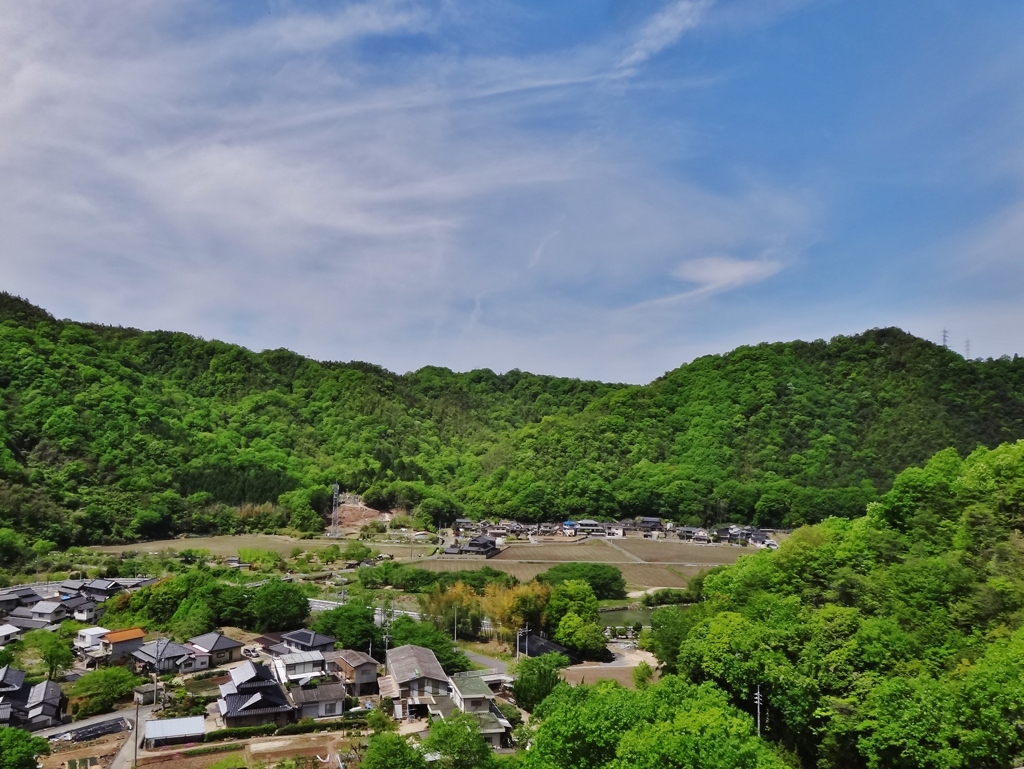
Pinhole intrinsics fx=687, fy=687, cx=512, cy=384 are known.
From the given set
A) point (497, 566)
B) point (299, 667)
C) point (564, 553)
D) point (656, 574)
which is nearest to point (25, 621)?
point (299, 667)

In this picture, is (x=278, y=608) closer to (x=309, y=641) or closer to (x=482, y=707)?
(x=309, y=641)

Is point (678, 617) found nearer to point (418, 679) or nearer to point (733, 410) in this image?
point (418, 679)

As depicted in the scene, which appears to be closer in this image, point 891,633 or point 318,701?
point 891,633

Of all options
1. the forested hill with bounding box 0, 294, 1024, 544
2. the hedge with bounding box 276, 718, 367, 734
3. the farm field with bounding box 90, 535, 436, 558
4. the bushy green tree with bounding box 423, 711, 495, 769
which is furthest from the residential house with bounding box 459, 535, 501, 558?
the bushy green tree with bounding box 423, 711, 495, 769

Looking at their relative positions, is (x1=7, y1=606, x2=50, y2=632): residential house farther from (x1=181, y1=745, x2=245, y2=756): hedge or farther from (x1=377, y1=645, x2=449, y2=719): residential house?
(x1=377, y1=645, x2=449, y2=719): residential house

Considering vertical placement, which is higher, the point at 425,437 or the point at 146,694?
the point at 425,437

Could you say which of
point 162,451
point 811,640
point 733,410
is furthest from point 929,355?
point 162,451
